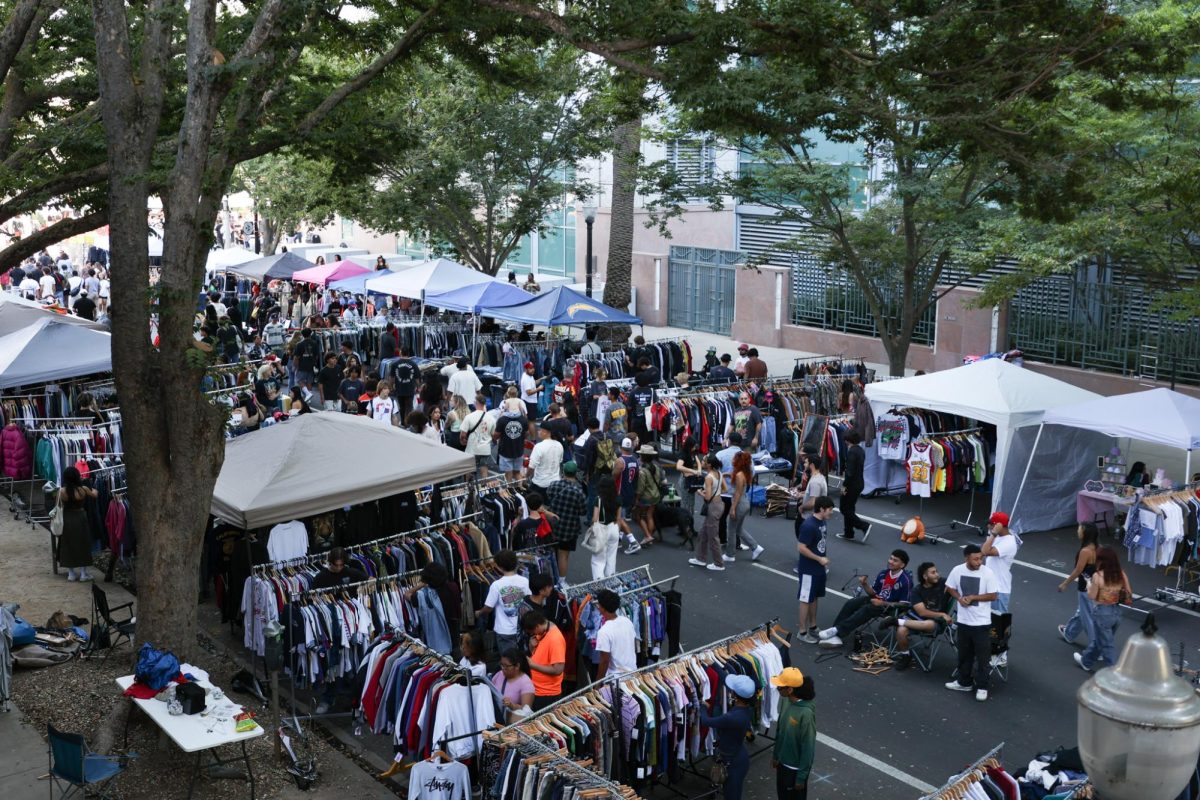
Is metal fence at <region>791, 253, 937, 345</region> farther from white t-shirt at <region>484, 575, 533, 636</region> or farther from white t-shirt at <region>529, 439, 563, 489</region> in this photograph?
white t-shirt at <region>484, 575, 533, 636</region>

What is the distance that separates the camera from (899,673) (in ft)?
38.1

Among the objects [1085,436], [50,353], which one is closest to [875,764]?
[1085,436]

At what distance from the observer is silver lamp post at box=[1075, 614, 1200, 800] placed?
3.74m

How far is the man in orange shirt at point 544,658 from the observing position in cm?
933

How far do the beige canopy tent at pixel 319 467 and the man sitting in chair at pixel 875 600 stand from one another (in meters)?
4.40

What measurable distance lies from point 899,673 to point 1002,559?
1.58 meters

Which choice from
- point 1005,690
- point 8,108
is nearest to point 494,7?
point 8,108

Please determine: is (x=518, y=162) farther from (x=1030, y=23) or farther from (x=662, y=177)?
(x=1030, y=23)

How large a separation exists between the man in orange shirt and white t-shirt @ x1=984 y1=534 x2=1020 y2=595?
487 centimetres

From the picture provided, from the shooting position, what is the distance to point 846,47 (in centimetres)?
1108

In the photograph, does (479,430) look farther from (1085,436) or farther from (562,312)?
(1085,436)

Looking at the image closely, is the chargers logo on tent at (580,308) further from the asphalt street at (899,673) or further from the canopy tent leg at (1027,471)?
the canopy tent leg at (1027,471)

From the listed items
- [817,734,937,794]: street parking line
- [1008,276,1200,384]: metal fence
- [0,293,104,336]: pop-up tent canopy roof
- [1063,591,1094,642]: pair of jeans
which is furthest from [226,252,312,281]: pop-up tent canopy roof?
[817,734,937,794]: street parking line

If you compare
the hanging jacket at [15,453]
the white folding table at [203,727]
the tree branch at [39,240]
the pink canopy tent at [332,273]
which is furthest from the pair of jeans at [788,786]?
the pink canopy tent at [332,273]
